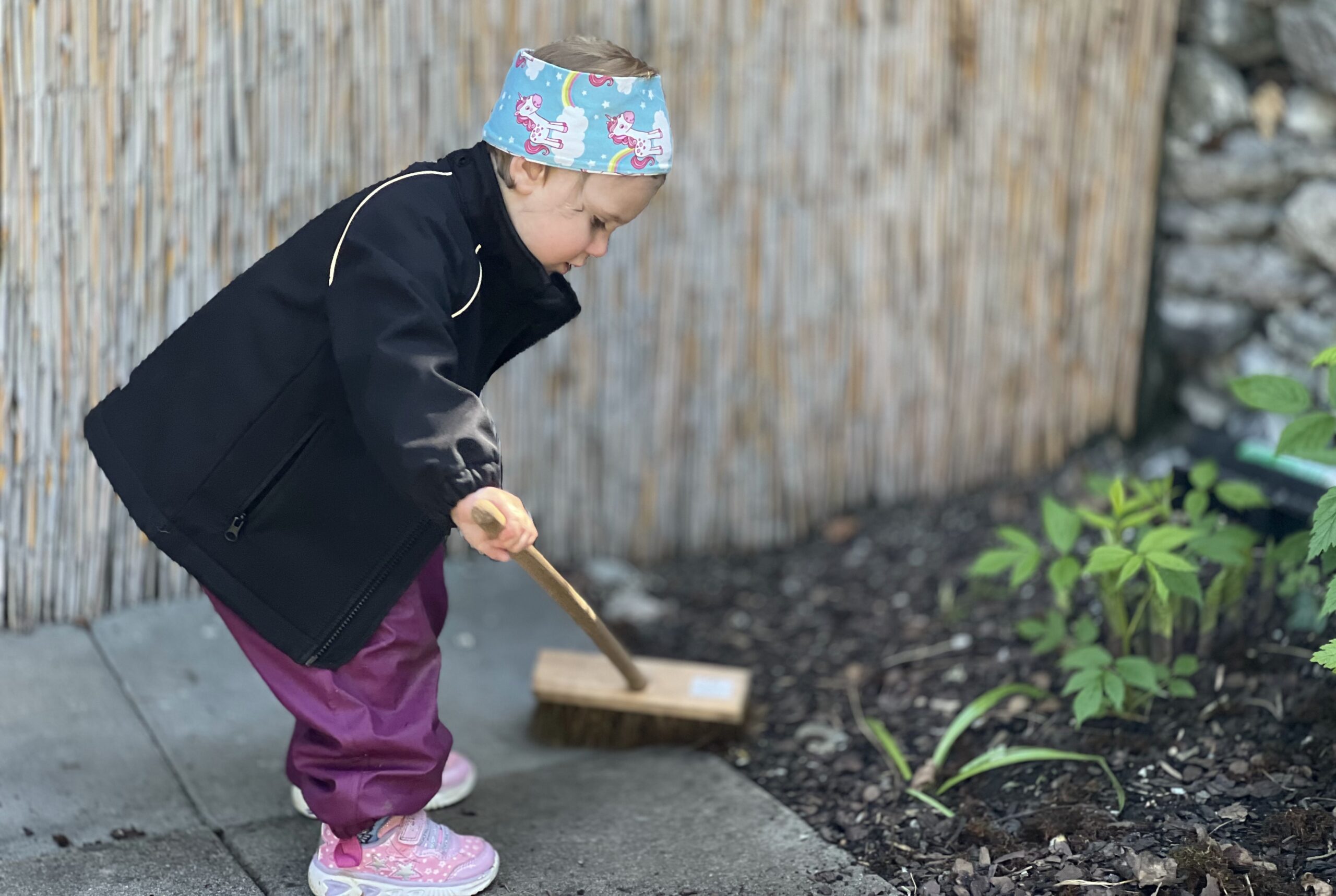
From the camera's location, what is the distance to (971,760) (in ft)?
7.89

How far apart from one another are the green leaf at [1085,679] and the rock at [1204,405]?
1229 millimetres

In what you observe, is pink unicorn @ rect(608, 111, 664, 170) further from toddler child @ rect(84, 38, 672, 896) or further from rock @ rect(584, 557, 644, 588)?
rock @ rect(584, 557, 644, 588)

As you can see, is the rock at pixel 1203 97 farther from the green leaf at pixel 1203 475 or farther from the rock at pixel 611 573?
the rock at pixel 611 573

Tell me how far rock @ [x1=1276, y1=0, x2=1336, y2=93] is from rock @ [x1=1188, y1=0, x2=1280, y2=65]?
0.16 feet

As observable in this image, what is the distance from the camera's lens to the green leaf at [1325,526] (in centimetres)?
196

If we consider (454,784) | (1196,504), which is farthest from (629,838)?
(1196,504)

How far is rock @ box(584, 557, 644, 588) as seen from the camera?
10.3 feet

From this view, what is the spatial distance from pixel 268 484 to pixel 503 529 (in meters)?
0.40

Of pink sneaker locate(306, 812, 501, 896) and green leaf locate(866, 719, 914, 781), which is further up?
pink sneaker locate(306, 812, 501, 896)

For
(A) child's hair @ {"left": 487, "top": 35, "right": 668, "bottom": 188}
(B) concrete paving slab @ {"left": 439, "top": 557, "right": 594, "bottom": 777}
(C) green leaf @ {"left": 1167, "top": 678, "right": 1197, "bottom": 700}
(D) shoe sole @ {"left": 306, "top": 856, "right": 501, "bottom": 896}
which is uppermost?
(A) child's hair @ {"left": 487, "top": 35, "right": 668, "bottom": 188}

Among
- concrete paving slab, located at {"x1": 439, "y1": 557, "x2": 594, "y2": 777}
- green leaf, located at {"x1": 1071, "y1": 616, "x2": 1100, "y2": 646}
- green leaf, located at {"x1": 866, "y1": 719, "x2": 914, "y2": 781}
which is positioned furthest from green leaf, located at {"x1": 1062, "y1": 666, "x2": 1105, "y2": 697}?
concrete paving slab, located at {"x1": 439, "y1": 557, "x2": 594, "y2": 777}

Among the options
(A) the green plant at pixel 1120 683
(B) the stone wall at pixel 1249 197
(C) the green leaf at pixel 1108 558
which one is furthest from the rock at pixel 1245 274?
(C) the green leaf at pixel 1108 558

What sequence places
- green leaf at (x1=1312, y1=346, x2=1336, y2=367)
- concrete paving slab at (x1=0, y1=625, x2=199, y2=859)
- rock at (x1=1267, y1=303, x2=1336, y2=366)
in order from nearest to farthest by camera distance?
1. green leaf at (x1=1312, y1=346, x2=1336, y2=367)
2. concrete paving slab at (x1=0, y1=625, x2=199, y2=859)
3. rock at (x1=1267, y1=303, x2=1336, y2=366)

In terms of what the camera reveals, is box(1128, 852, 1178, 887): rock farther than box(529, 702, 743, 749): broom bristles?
No
